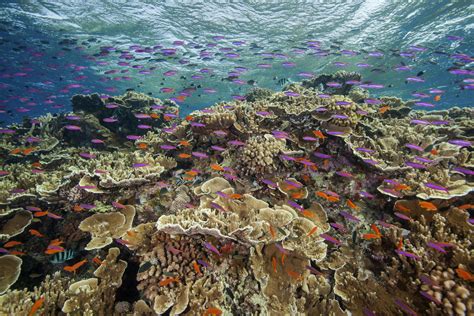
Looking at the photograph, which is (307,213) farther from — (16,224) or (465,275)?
(16,224)

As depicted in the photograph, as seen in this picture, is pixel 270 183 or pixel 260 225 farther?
pixel 270 183

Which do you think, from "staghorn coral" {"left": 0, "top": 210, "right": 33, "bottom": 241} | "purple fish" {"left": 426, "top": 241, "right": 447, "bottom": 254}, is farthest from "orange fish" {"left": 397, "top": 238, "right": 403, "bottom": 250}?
"staghorn coral" {"left": 0, "top": 210, "right": 33, "bottom": 241}

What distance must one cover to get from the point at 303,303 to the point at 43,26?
2939 cm

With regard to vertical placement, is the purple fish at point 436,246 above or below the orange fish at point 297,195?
above

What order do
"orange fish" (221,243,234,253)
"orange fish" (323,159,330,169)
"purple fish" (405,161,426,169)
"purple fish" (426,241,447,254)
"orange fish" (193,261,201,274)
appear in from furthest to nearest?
"orange fish" (323,159,330,169), "purple fish" (405,161,426,169), "orange fish" (221,243,234,253), "orange fish" (193,261,201,274), "purple fish" (426,241,447,254)

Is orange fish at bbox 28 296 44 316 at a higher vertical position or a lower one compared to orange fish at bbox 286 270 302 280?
lower

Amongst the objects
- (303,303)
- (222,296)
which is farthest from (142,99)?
(303,303)

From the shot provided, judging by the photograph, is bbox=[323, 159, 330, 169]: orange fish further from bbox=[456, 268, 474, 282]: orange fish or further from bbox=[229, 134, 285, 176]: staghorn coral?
bbox=[456, 268, 474, 282]: orange fish

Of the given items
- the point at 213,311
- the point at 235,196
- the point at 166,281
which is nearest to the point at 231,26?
the point at 235,196

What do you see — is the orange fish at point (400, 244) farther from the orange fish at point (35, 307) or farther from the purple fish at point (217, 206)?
the orange fish at point (35, 307)

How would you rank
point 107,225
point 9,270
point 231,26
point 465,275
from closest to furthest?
1. point 465,275
2. point 9,270
3. point 107,225
4. point 231,26

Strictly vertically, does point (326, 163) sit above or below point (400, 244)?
above

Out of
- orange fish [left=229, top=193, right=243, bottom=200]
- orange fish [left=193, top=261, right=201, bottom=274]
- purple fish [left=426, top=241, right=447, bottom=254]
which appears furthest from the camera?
orange fish [left=229, top=193, right=243, bottom=200]

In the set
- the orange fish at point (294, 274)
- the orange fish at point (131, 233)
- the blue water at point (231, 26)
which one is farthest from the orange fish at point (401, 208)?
the blue water at point (231, 26)
